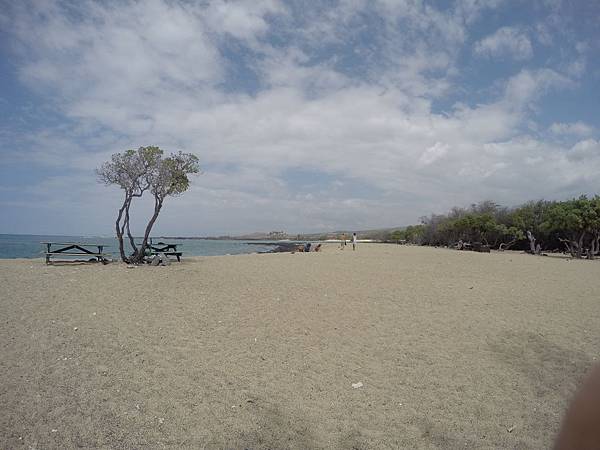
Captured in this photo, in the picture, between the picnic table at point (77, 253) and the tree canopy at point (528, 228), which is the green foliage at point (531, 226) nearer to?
the tree canopy at point (528, 228)

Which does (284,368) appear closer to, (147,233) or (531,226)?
(147,233)

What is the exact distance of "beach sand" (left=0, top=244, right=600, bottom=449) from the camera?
401cm

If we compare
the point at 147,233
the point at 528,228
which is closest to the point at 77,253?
the point at 147,233

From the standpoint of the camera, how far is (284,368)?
5.50 meters

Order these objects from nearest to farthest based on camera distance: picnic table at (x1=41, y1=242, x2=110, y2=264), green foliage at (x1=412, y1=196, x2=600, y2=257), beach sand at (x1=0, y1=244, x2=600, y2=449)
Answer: beach sand at (x1=0, y1=244, x2=600, y2=449) → picnic table at (x1=41, y1=242, x2=110, y2=264) → green foliage at (x1=412, y1=196, x2=600, y2=257)

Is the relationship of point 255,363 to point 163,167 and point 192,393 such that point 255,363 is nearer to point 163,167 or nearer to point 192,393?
point 192,393

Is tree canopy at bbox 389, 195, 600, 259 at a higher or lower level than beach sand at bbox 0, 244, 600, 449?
higher

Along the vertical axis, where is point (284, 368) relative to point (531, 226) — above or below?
below

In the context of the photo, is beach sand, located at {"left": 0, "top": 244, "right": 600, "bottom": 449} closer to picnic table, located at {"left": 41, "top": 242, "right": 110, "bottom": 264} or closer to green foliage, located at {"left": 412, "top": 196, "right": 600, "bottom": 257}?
picnic table, located at {"left": 41, "top": 242, "right": 110, "bottom": 264}

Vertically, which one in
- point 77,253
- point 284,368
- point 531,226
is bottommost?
point 284,368

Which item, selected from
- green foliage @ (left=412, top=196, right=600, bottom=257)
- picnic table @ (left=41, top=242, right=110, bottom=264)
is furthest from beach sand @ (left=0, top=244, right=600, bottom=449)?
green foliage @ (left=412, top=196, right=600, bottom=257)

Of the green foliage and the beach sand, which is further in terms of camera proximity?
the green foliage

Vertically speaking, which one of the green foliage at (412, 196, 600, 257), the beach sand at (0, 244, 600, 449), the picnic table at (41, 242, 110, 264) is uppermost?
the green foliage at (412, 196, 600, 257)

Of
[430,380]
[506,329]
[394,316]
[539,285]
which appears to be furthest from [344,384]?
[539,285]
